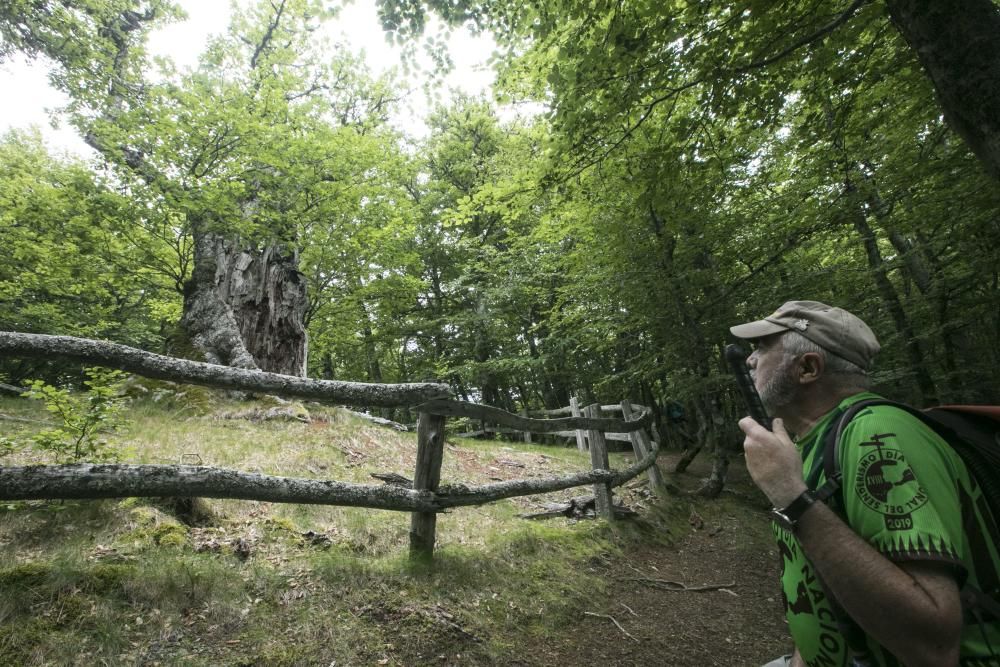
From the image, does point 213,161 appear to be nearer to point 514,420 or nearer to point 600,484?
point 514,420

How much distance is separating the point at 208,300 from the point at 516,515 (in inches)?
305

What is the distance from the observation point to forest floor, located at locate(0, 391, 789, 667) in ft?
7.79

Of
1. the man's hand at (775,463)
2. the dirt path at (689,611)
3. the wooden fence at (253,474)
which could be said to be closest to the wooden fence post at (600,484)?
the dirt path at (689,611)

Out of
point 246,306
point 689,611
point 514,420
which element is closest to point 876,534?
point 514,420

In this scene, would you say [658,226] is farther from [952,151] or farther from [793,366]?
[793,366]

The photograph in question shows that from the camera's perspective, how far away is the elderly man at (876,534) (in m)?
1.13

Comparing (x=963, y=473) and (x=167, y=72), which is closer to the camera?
(x=963, y=473)

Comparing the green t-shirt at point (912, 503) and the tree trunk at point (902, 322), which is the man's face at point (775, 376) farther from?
the tree trunk at point (902, 322)

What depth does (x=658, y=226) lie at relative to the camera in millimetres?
8234

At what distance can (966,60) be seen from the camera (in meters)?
2.72

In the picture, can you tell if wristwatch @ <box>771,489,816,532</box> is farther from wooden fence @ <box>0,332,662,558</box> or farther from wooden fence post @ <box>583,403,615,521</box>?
wooden fence post @ <box>583,403,615,521</box>

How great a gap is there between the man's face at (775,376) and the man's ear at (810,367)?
1.0 inches

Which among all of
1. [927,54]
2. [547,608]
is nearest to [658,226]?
[927,54]

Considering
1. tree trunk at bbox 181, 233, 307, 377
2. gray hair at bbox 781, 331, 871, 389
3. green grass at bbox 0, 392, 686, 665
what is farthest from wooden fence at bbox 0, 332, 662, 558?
tree trunk at bbox 181, 233, 307, 377
